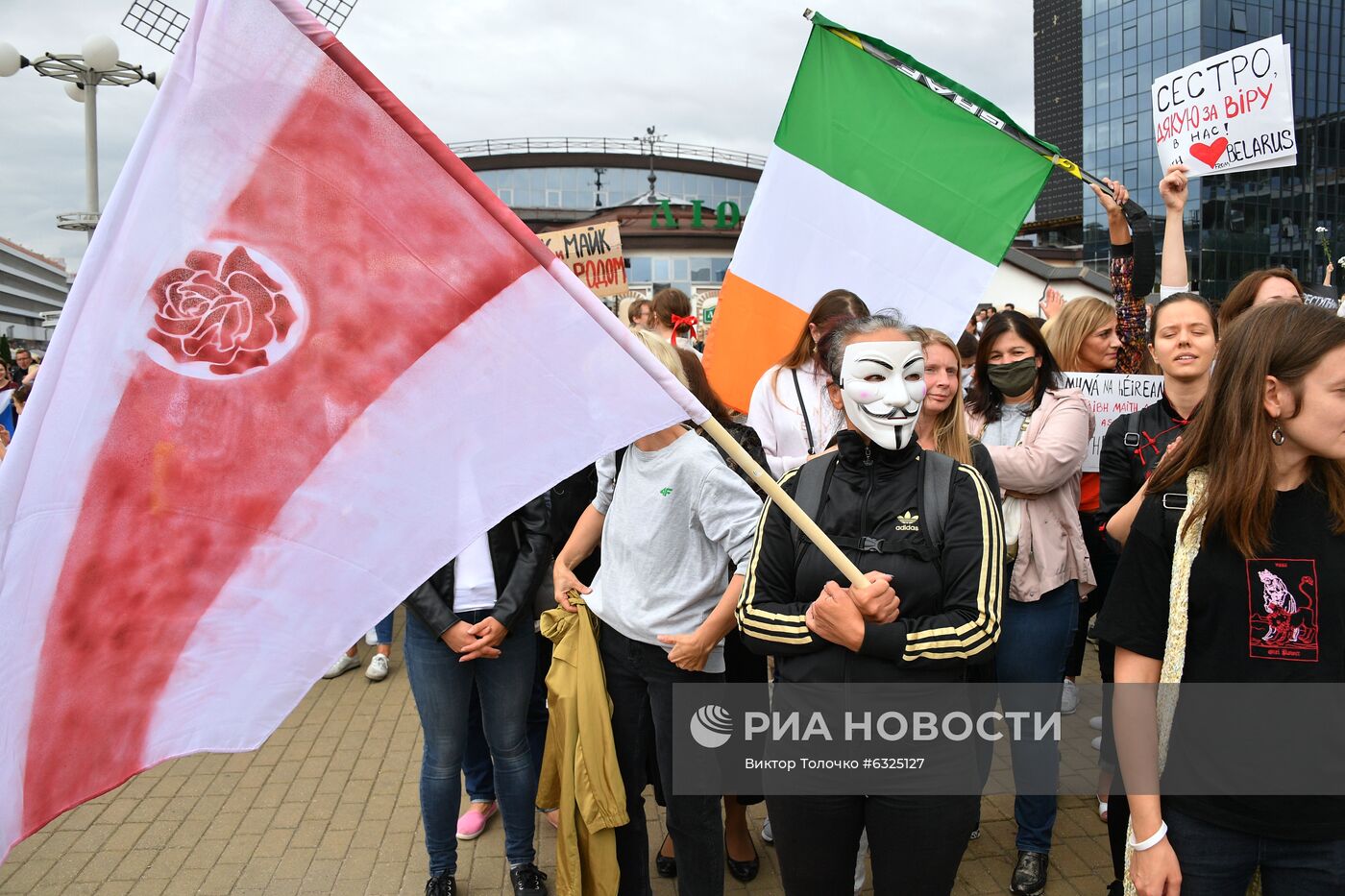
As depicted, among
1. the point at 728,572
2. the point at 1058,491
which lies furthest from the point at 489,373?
Result: the point at 1058,491

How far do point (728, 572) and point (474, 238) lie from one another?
160 cm

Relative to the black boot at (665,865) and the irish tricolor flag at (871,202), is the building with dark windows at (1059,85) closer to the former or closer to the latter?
the irish tricolor flag at (871,202)

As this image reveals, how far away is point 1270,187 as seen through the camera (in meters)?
56.5

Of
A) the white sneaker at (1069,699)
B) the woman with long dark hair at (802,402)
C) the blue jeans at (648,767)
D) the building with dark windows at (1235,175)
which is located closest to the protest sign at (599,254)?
the white sneaker at (1069,699)

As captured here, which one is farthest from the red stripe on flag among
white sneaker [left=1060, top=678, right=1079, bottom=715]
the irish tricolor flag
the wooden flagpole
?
white sneaker [left=1060, top=678, right=1079, bottom=715]

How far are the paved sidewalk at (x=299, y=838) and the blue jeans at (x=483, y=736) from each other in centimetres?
20

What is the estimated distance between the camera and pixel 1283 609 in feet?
6.36

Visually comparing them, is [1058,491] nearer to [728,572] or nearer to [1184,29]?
[728,572]

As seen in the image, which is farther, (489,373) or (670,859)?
(670,859)

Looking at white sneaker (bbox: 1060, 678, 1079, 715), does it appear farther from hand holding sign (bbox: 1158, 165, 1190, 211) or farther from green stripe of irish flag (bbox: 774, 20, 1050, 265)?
hand holding sign (bbox: 1158, 165, 1190, 211)

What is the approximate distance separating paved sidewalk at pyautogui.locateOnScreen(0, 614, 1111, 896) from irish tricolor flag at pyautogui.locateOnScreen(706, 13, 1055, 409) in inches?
91.6

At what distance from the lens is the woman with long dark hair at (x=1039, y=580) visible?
3410 millimetres

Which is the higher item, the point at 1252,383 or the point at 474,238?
the point at 474,238

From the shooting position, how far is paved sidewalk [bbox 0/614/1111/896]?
11.9ft
